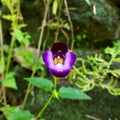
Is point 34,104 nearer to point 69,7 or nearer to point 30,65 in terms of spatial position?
point 30,65

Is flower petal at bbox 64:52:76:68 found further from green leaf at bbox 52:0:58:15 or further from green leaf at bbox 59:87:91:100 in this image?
green leaf at bbox 52:0:58:15

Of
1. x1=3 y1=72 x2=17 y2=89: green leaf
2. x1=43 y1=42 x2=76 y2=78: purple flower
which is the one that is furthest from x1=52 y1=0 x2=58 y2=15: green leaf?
x1=43 y1=42 x2=76 y2=78: purple flower

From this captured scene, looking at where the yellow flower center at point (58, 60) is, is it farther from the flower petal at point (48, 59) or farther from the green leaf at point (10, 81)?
the green leaf at point (10, 81)

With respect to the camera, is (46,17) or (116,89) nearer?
(116,89)

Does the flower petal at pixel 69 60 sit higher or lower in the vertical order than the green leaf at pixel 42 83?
higher

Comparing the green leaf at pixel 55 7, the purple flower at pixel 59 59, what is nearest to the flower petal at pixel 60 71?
the purple flower at pixel 59 59

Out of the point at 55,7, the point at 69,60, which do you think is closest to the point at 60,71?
the point at 69,60

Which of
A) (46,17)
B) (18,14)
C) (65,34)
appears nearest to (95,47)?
(65,34)
